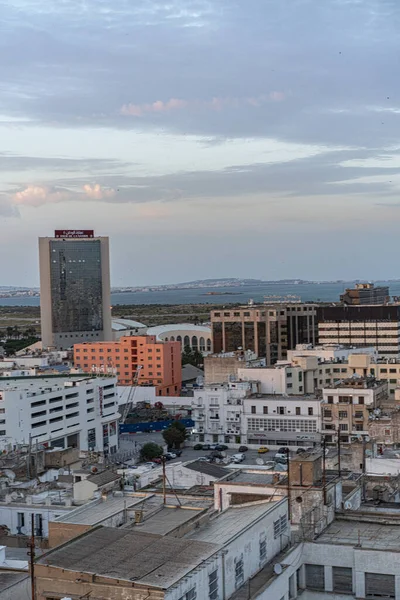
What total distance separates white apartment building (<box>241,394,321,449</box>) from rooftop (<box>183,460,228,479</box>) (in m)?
17.6

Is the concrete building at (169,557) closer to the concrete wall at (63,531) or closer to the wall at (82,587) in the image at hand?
the wall at (82,587)

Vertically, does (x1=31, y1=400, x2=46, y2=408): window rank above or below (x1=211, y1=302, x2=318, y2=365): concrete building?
below

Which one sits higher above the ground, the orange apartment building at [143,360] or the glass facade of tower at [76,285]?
the glass facade of tower at [76,285]

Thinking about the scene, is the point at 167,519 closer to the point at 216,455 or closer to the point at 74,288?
the point at 216,455

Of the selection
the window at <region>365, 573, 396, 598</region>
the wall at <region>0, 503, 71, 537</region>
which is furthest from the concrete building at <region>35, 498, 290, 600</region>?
the wall at <region>0, 503, 71, 537</region>

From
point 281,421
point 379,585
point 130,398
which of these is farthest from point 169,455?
point 379,585

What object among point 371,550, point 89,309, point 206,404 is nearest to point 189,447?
point 206,404

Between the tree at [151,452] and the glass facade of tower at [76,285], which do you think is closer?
the tree at [151,452]

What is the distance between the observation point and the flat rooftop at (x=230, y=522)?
12055 mm

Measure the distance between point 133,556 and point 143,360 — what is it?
168ft

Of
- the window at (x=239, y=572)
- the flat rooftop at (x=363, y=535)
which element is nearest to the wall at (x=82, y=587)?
the window at (x=239, y=572)

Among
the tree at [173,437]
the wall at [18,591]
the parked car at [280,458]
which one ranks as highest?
the wall at [18,591]

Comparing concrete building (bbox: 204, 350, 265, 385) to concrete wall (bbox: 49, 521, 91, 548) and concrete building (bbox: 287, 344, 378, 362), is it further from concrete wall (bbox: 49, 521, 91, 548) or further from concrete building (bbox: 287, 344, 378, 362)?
concrete wall (bbox: 49, 521, 91, 548)

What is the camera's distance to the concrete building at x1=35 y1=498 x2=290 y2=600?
9.84 m
